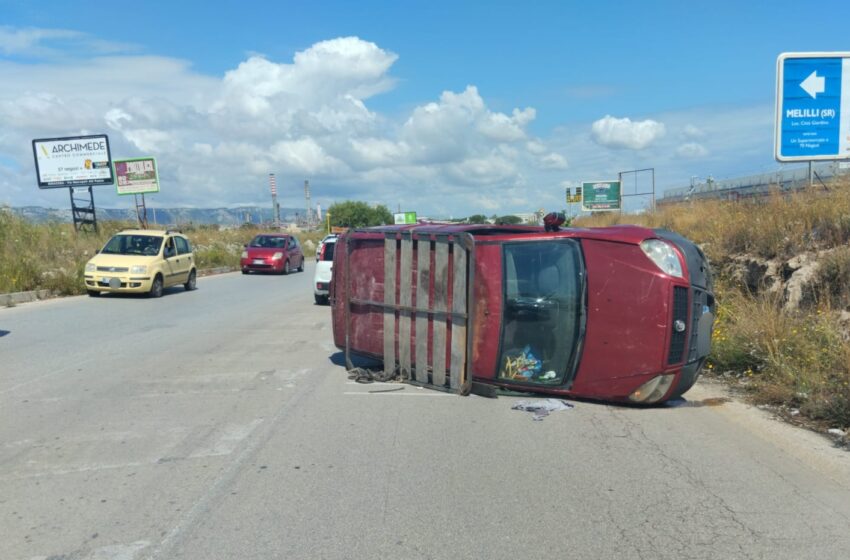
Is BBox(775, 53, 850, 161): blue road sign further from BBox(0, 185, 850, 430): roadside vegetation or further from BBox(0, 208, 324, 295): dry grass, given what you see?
BBox(0, 208, 324, 295): dry grass

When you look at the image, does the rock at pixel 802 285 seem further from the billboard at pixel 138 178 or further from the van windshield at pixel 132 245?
the billboard at pixel 138 178

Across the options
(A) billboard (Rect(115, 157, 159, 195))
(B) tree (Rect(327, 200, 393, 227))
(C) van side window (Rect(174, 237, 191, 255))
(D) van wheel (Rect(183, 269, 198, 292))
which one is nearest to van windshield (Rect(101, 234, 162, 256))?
(C) van side window (Rect(174, 237, 191, 255))

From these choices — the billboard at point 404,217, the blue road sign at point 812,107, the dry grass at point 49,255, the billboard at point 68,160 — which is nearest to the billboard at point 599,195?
the billboard at point 404,217

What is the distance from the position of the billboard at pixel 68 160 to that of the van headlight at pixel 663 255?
30.9m

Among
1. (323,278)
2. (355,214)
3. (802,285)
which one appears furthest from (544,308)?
(355,214)

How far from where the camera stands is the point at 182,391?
7.20 m

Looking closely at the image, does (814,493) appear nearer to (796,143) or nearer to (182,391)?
(182,391)

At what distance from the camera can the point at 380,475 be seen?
15.4 ft

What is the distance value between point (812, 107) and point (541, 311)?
9049mm

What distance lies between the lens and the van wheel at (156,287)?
17547 mm

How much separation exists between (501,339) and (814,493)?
3.03 metres

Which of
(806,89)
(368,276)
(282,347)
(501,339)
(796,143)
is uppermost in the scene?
(806,89)

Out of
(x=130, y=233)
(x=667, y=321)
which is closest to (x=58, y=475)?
(x=667, y=321)

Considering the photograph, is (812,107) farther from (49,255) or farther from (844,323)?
(49,255)
